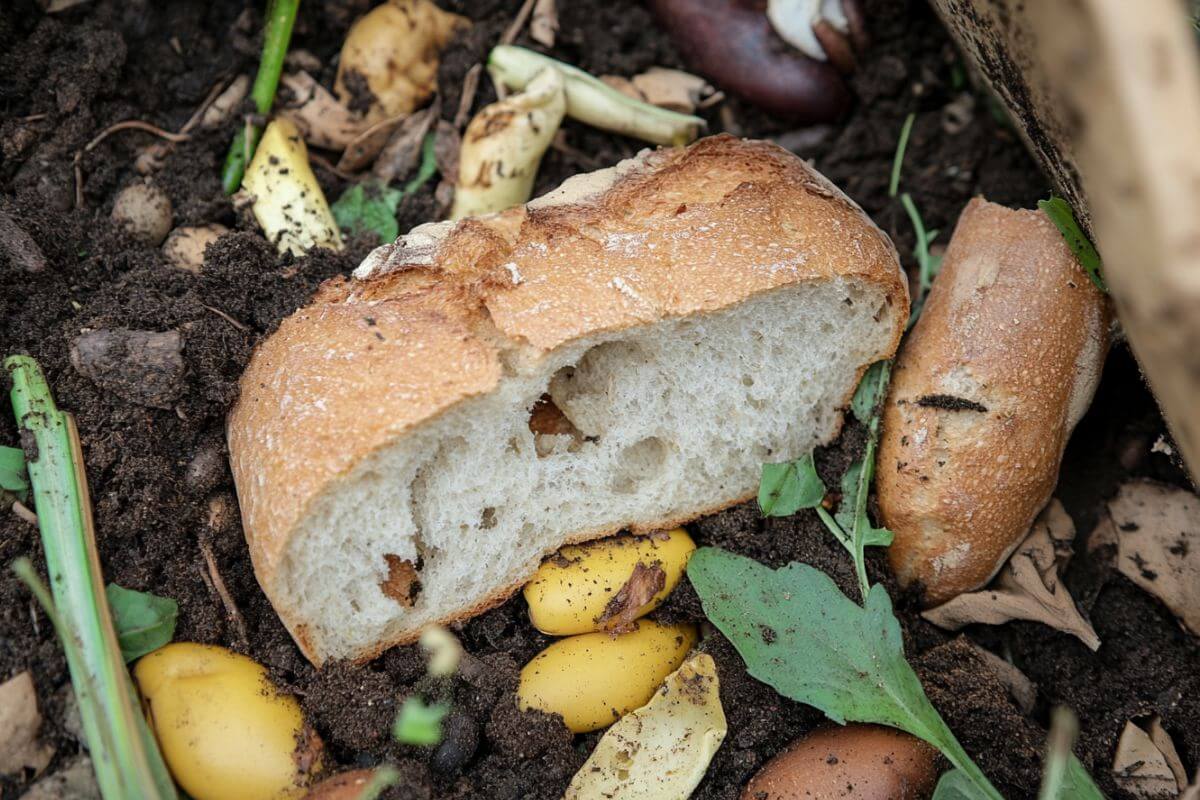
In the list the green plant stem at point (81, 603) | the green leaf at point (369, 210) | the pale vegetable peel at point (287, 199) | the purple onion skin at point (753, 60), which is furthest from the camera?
the purple onion skin at point (753, 60)

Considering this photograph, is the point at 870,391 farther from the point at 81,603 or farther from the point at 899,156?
the point at 81,603

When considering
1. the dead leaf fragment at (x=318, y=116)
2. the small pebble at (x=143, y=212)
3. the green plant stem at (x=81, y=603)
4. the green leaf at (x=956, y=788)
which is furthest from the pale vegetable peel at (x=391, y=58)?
the green leaf at (x=956, y=788)

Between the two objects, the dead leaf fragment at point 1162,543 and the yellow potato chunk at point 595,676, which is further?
the dead leaf fragment at point 1162,543

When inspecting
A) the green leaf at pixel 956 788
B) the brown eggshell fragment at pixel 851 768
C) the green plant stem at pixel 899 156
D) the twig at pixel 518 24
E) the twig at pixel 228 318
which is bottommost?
the brown eggshell fragment at pixel 851 768

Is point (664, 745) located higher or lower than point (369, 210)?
lower

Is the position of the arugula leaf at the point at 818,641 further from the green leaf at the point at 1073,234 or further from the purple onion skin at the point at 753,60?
the purple onion skin at the point at 753,60

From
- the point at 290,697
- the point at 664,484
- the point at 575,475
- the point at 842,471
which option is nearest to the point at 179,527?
the point at 290,697

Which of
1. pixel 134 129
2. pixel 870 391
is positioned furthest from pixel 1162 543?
pixel 134 129
